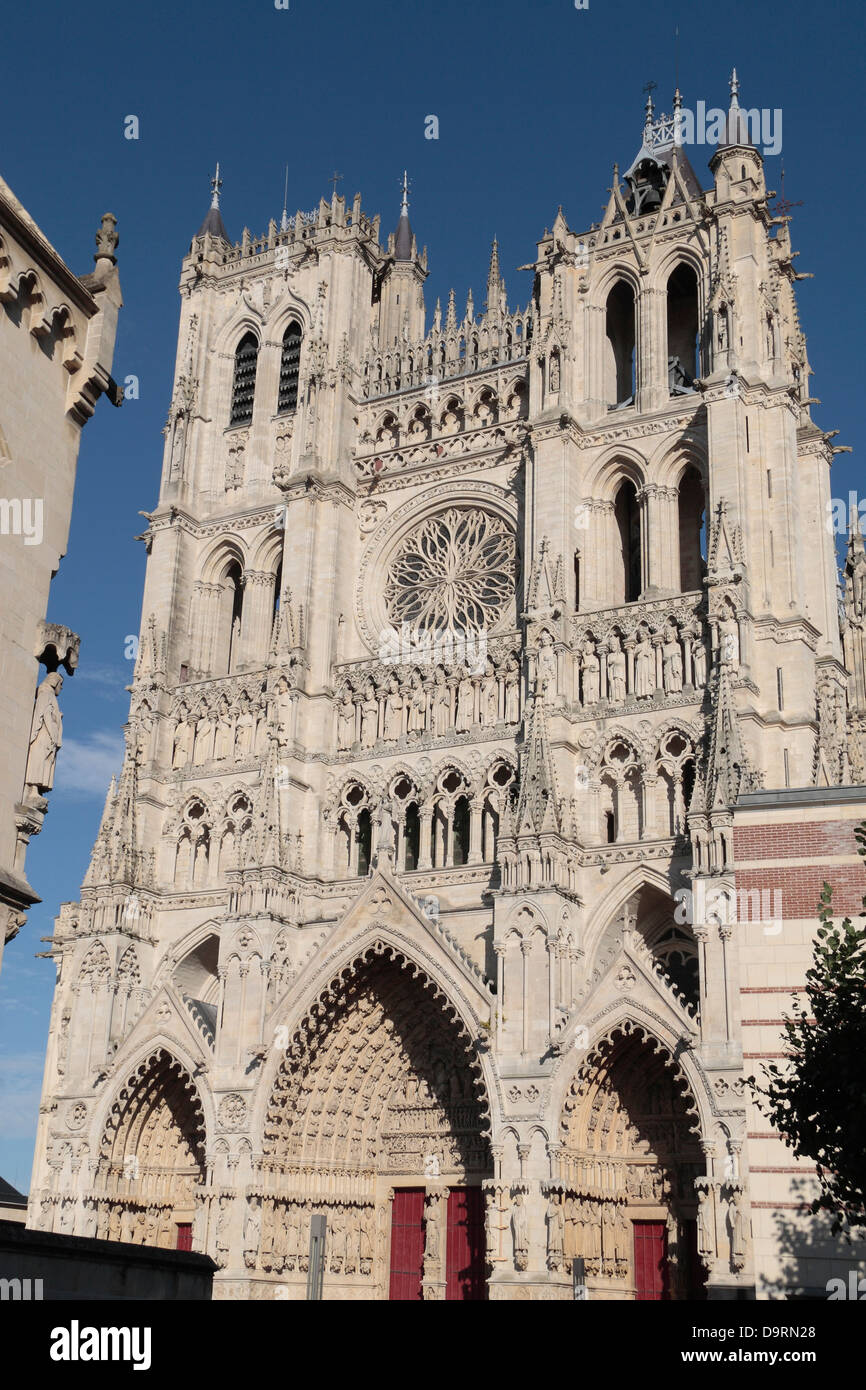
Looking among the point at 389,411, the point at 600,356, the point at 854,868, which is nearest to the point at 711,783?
the point at 854,868

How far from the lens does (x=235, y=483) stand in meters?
38.9

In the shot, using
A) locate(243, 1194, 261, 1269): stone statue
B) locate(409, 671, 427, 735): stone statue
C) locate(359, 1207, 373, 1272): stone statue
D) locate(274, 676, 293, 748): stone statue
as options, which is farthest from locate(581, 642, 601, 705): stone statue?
locate(243, 1194, 261, 1269): stone statue

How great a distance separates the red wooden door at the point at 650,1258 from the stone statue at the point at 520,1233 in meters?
2.86

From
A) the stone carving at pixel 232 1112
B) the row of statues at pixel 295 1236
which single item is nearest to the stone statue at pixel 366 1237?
the row of statues at pixel 295 1236

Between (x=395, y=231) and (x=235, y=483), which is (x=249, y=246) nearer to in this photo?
(x=395, y=231)

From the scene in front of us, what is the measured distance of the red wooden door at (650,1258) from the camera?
1054 inches

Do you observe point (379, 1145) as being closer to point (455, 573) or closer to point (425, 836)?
point (425, 836)

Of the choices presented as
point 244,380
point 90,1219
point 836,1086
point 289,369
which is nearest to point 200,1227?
point 90,1219

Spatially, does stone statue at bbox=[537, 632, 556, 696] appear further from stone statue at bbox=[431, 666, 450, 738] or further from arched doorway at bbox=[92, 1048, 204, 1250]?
arched doorway at bbox=[92, 1048, 204, 1250]

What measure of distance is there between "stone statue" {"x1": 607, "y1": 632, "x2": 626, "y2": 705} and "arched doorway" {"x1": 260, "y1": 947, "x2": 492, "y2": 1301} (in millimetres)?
6725

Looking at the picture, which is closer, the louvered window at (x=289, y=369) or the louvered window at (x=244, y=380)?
the louvered window at (x=289, y=369)

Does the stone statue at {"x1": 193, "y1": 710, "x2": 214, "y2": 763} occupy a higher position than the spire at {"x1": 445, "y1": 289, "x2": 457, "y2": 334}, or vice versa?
the spire at {"x1": 445, "y1": 289, "x2": 457, "y2": 334}

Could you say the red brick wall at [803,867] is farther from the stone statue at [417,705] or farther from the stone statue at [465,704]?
the stone statue at [417,705]

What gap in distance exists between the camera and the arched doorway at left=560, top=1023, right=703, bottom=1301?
26156 millimetres
